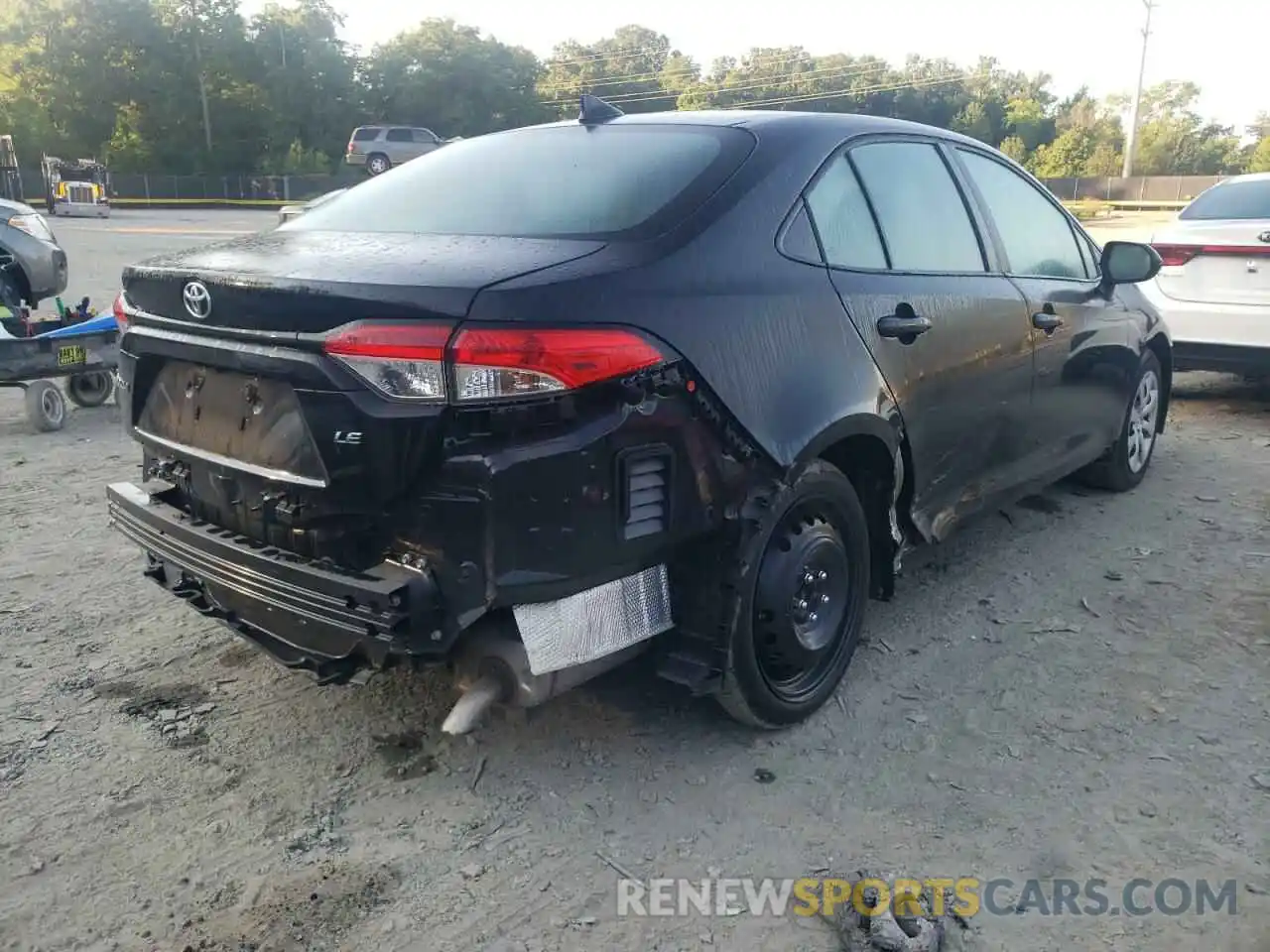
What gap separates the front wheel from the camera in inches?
111

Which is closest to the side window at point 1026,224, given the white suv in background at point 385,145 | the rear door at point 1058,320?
the rear door at point 1058,320

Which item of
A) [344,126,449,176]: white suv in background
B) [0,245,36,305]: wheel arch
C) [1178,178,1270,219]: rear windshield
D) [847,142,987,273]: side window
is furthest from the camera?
[344,126,449,176]: white suv in background

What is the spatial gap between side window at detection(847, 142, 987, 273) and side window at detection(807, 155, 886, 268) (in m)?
0.07

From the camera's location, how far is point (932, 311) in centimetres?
340

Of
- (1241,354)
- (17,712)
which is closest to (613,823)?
(17,712)

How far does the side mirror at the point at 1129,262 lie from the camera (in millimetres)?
4605

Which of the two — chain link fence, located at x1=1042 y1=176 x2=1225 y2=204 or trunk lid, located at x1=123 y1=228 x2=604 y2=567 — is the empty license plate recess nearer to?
trunk lid, located at x1=123 y1=228 x2=604 y2=567

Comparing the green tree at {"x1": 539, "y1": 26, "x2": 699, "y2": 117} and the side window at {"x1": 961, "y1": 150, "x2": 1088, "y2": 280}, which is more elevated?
the green tree at {"x1": 539, "y1": 26, "x2": 699, "y2": 117}

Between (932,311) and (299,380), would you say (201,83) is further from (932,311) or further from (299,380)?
(299,380)

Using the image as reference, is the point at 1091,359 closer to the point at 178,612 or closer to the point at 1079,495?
the point at 1079,495

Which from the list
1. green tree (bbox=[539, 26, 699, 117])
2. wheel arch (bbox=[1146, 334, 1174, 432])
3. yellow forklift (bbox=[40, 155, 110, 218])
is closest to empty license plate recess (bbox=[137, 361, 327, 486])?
wheel arch (bbox=[1146, 334, 1174, 432])

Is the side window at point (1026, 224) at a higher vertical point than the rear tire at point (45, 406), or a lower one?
higher

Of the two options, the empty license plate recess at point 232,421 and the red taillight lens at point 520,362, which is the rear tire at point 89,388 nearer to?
Result: the empty license plate recess at point 232,421

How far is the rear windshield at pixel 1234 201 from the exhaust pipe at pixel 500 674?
6.44 metres
